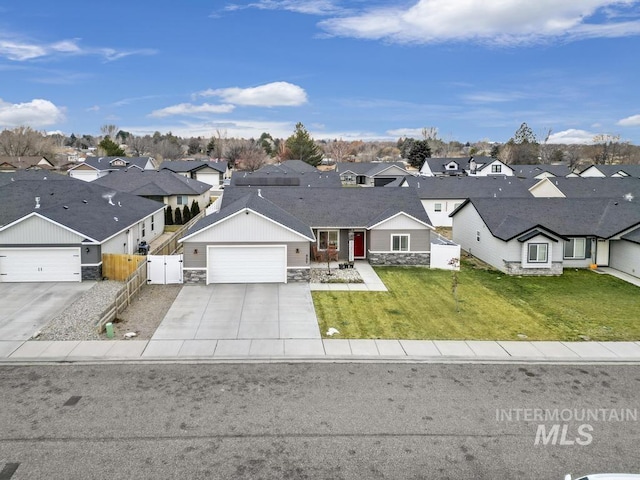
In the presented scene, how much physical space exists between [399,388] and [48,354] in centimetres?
1121

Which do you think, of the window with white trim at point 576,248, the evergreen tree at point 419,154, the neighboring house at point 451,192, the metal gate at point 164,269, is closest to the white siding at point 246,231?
the metal gate at point 164,269

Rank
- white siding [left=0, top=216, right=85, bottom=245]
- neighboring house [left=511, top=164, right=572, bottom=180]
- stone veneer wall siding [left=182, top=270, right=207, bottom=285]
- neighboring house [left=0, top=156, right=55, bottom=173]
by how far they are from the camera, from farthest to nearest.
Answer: neighboring house [left=0, top=156, right=55, bottom=173] → neighboring house [left=511, top=164, right=572, bottom=180] → stone veneer wall siding [left=182, top=270, right=207, bottom=285] → white siding [left=0, top=216, right=85, bottom=245]

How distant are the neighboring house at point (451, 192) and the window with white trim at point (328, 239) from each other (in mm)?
17547

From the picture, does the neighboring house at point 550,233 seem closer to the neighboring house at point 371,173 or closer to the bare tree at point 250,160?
the neighboring house at point 371,173

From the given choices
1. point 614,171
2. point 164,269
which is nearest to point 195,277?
Result: point 164,269

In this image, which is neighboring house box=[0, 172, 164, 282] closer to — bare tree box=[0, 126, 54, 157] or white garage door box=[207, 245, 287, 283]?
white garage door box=[207, 245, 287, 283]

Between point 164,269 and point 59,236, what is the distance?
538 cm

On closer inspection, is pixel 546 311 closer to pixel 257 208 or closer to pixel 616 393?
pixel 616 393

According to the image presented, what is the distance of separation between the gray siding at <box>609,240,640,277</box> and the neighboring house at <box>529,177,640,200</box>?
1920 cm

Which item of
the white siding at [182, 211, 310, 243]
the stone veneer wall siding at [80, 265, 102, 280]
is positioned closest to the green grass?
the white siding at [182, 211, 310, 243]

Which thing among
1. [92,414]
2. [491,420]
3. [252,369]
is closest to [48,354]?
[92,414]

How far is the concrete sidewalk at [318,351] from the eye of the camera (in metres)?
16.0

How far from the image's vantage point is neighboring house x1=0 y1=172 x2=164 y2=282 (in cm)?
2439

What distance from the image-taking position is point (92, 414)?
40.3 feet
